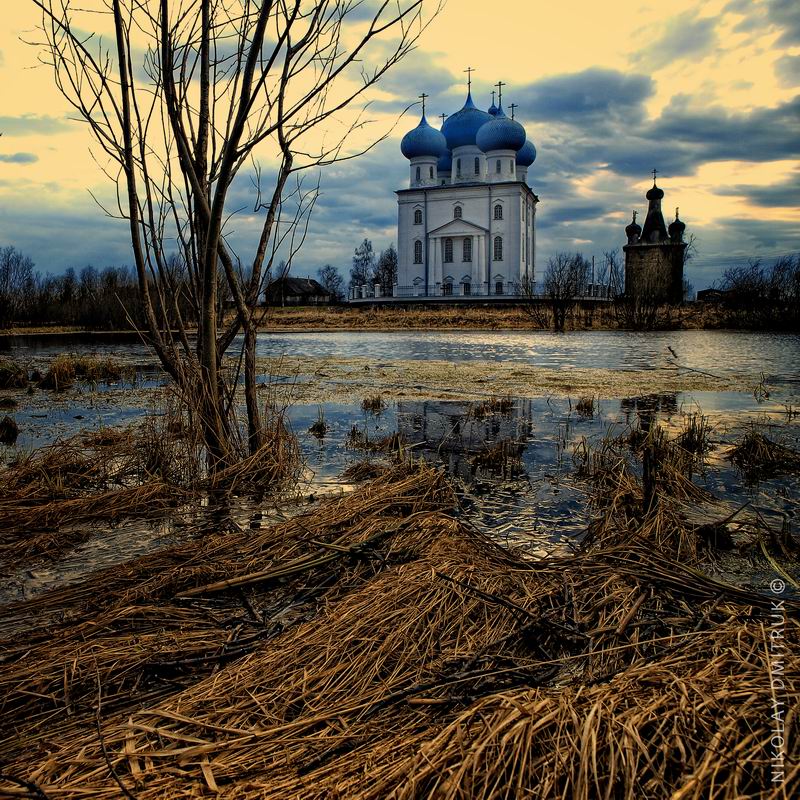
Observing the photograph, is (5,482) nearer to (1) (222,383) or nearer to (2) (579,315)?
(1) (222,383)

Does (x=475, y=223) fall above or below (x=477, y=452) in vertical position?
above

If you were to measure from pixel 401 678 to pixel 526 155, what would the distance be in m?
63.6

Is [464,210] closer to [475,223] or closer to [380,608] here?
[475,223]

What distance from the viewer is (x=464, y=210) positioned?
59.1 m

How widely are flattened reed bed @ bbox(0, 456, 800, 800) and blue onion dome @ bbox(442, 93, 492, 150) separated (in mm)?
60649

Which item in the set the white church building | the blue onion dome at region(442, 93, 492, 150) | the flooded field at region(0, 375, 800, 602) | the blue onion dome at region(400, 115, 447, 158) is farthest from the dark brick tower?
the flooded field at region(0, 375, 800, 602)

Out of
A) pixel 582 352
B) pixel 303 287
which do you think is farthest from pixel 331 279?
pixel 582 352

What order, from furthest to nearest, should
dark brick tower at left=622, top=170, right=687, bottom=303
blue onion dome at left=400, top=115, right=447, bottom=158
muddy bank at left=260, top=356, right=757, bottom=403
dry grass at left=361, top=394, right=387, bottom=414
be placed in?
blue onion dome at left=400, top=115, right=447, bottom=158 → dark brick tower at left=622, top=170, right=687, bottom=303 → muddy bank at left=260, top=356, right=757, bottom=403 → dry grass at left=361, top=394, right=387, bottom=414

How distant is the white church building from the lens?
2237 inches

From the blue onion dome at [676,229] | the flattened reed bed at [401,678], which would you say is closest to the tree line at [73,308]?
the flattened reed bed at [401,678]

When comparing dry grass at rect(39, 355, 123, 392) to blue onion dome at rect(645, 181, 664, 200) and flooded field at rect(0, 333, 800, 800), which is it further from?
blue onion dome at rect(645, 181, 664, 200)

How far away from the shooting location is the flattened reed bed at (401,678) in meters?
1.35

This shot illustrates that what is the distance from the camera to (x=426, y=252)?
60.2 metres

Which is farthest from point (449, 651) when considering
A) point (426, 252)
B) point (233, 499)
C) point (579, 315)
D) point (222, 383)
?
point (426, 252)
